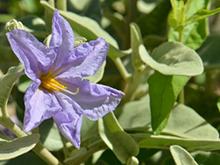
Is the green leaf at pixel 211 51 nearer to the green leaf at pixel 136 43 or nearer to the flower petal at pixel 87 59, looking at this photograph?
the green leaf at pixel 136 43

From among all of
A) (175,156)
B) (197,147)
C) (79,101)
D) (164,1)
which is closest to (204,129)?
(197,147)

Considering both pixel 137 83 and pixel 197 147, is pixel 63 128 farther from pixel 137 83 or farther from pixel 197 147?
pixel 137 83

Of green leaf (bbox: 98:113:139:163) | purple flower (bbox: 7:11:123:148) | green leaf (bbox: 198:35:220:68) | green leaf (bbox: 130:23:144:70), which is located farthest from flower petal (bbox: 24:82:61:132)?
green leaf (bbox: 198:35:220:68)

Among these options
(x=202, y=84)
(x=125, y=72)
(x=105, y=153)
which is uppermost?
(x=125, y=72)

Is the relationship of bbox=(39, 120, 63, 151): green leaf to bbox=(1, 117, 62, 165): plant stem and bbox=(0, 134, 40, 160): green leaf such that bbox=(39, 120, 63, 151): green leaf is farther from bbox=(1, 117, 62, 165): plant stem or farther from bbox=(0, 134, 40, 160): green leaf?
bbox=(0, 134, 40, 160): green leaf

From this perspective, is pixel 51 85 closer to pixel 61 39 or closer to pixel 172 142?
pixel 61 39

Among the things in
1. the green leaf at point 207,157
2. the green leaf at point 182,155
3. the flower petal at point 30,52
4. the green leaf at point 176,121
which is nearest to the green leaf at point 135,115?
the green leaf at point 176,121

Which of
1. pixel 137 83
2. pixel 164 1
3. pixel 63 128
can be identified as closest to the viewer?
pixel 63 128

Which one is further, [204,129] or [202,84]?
[202,84]
